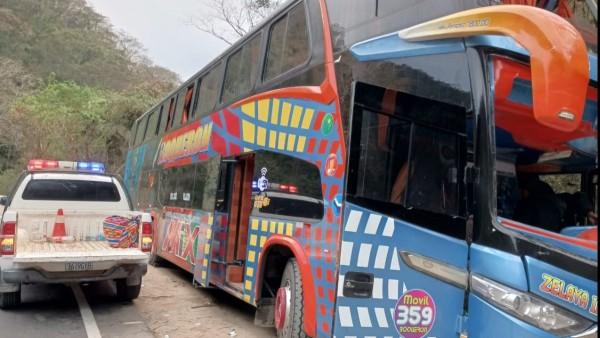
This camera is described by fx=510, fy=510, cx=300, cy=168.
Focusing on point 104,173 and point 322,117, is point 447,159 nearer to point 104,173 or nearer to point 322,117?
point 322,117

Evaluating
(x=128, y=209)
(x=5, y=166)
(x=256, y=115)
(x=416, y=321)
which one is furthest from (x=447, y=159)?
(x=5, y=166)

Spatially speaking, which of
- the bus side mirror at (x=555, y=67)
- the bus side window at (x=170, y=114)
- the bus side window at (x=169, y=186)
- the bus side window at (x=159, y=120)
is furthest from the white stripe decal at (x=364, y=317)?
the bus side window at (x=159, y=120)

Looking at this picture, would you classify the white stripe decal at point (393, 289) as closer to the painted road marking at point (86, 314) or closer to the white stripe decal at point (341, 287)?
the white stripe decal at point (341, 287)

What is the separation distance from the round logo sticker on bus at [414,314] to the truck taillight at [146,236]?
4.33 m

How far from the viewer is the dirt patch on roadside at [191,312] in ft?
19.7

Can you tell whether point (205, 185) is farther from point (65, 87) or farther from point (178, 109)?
point (65, 87)

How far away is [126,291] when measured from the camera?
7.22m

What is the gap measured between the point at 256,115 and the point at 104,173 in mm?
3321

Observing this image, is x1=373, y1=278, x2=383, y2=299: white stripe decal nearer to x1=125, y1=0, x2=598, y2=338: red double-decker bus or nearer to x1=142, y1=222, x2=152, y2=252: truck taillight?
x1=125, y1=0, x2=598, y2=338: red double-decker bus

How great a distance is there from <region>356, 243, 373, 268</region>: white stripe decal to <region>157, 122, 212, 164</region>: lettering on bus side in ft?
15.0

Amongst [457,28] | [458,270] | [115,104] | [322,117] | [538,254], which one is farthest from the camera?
[115,104]

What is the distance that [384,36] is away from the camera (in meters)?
3.89

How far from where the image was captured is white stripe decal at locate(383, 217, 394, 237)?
3.60 meters

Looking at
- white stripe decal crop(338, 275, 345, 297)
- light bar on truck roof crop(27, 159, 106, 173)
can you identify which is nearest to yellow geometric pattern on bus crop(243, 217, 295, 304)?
white stripe decal crop(338, 275, 345, 297)
